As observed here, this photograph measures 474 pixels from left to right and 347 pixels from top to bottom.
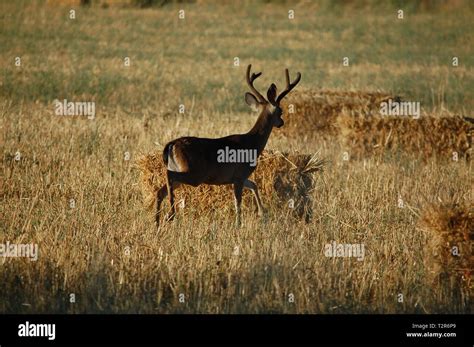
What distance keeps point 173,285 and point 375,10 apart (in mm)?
35510

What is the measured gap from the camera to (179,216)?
34.1 feet

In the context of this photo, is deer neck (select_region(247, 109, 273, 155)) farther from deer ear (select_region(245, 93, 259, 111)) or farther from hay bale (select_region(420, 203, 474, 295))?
hay bale (select_region(420, 203, 474, 295))

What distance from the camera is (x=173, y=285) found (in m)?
8.02

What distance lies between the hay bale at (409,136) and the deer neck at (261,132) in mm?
3856

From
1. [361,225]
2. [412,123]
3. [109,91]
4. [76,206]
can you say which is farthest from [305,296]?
[109,91]

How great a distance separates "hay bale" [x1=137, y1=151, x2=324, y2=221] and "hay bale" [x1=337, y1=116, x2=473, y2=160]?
3879 millimetres

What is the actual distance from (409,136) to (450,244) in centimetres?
662

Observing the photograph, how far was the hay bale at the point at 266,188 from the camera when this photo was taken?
34.5 feet

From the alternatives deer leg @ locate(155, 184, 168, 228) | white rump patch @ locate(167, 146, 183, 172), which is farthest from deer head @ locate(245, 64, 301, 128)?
deer leg @ locate(155, 184, 168, 228)

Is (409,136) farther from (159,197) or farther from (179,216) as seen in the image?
(159,197)

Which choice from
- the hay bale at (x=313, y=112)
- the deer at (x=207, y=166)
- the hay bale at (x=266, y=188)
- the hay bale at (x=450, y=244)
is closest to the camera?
the hay bale at (x=450, y=244)

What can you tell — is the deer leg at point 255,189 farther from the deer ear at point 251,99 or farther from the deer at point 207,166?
the deer ear at point 251,99

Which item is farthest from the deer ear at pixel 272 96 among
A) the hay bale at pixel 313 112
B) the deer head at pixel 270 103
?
the hay bale at pixel 313 112

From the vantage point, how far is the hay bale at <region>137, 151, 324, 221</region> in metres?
10.5
